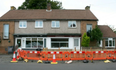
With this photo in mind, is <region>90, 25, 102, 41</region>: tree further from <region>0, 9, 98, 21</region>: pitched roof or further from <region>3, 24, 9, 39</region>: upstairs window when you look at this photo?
<region>3, 24, 9, 39</region>: upstairs window

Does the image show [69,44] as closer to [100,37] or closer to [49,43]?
[49,43]

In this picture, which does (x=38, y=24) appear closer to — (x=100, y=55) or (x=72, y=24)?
(x=72, y=24)

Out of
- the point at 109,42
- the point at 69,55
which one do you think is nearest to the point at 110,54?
the point at 69,55

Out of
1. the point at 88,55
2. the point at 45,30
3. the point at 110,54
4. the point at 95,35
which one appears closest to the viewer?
the point at 88,55

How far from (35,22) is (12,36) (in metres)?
4.52

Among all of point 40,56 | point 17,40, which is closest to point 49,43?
point 17,40

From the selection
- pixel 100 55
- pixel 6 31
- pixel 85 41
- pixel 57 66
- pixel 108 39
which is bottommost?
pixel 57 66

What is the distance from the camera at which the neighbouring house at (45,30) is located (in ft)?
77.0

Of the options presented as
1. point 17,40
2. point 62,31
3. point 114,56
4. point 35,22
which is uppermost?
point 35,22

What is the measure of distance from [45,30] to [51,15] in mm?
3325

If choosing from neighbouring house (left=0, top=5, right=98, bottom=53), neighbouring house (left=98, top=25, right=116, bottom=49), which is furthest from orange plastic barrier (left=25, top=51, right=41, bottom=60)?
neighbouring house (left=98, top=25, right=116, bottom=49)

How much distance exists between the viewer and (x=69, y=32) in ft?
77.9

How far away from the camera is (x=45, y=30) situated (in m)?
23.7

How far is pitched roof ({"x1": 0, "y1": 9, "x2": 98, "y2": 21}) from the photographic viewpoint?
24.4 meters
